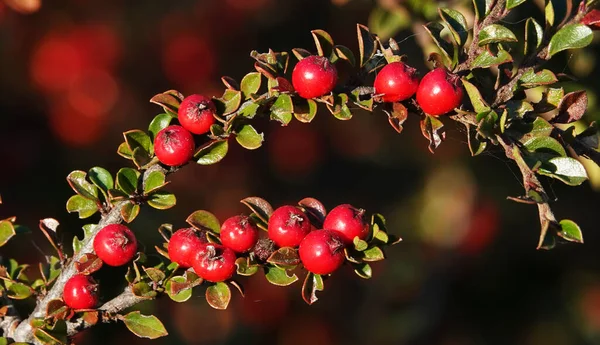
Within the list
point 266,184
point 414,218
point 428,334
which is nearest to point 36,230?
point 266,184

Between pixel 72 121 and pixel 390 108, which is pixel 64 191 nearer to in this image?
pixel 72 121

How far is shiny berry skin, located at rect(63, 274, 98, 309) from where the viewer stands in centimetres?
82

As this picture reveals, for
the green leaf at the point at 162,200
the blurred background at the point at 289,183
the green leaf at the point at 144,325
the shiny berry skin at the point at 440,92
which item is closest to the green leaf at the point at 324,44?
the shiny berry skin at the point at 440,92

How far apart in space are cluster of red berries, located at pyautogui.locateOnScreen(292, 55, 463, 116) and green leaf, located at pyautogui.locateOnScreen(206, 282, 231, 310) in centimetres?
23

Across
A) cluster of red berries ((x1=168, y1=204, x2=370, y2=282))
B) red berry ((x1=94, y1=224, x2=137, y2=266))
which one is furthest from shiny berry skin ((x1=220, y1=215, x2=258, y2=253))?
red berry ((x1=94, y1=224, x2=137, y2=266))

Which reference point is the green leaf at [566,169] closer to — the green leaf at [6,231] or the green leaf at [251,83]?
the green leaf at [251,83]

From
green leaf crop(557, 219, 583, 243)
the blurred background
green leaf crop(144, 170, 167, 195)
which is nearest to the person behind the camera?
green leaf crop(557, 219, 583, 243)

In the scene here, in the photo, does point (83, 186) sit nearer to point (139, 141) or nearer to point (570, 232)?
point (139, 141)

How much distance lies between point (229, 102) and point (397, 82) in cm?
20

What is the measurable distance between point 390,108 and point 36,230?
1.67 m

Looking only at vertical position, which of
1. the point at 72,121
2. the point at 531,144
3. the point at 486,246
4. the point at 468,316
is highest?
the point at 531,144

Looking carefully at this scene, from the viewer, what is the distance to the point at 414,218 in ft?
8.30

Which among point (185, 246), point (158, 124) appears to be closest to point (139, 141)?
point (158, 124)

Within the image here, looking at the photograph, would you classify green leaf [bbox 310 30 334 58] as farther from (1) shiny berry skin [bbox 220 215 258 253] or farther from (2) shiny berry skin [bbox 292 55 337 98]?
(1) shiny berry skin [bbox 220 215 258 253]
